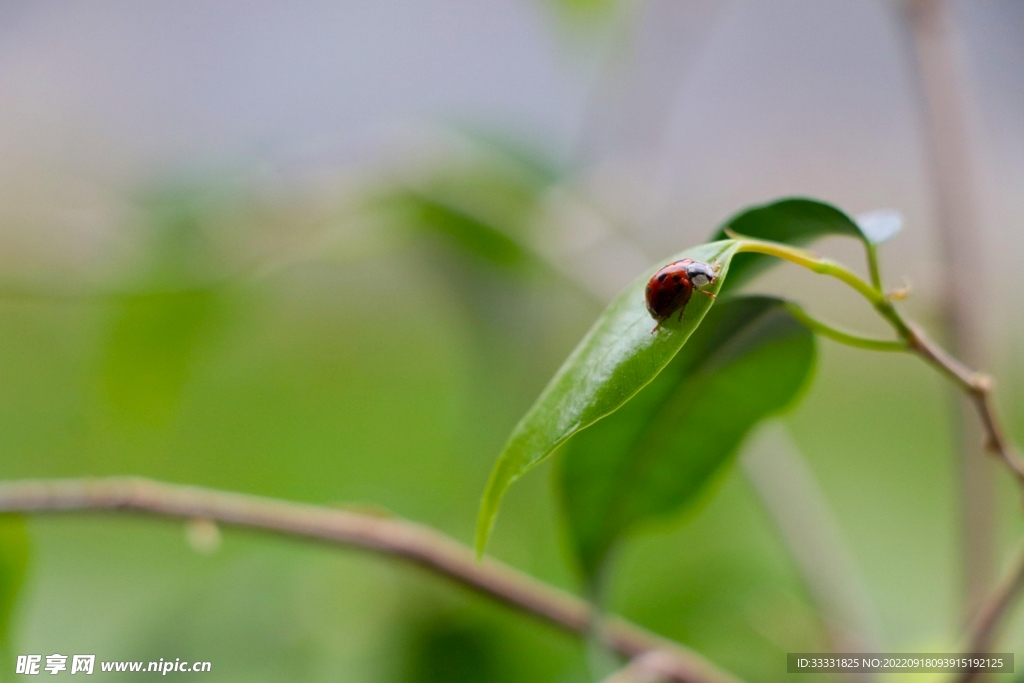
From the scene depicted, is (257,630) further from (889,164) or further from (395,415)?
(889,164)

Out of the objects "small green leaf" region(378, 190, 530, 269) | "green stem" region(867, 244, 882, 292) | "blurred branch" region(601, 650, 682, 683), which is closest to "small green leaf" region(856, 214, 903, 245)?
"green stem" region(867, 244, 882, 292)

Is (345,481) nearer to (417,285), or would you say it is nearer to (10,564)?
(417,285)

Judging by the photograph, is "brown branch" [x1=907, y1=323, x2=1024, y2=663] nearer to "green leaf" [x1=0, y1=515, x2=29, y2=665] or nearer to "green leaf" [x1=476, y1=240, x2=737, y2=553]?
"green leaf" [x1=476, y1=240, x2=737, y2=553]

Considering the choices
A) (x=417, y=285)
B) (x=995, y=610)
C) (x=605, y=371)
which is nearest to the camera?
(x=605, y=371)

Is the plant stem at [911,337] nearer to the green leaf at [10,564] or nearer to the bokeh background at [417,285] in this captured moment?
the bokeh background at [417,285]

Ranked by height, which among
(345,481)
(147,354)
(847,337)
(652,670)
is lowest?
(345,481)

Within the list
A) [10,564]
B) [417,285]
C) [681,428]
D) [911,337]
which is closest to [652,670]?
[681,428]
